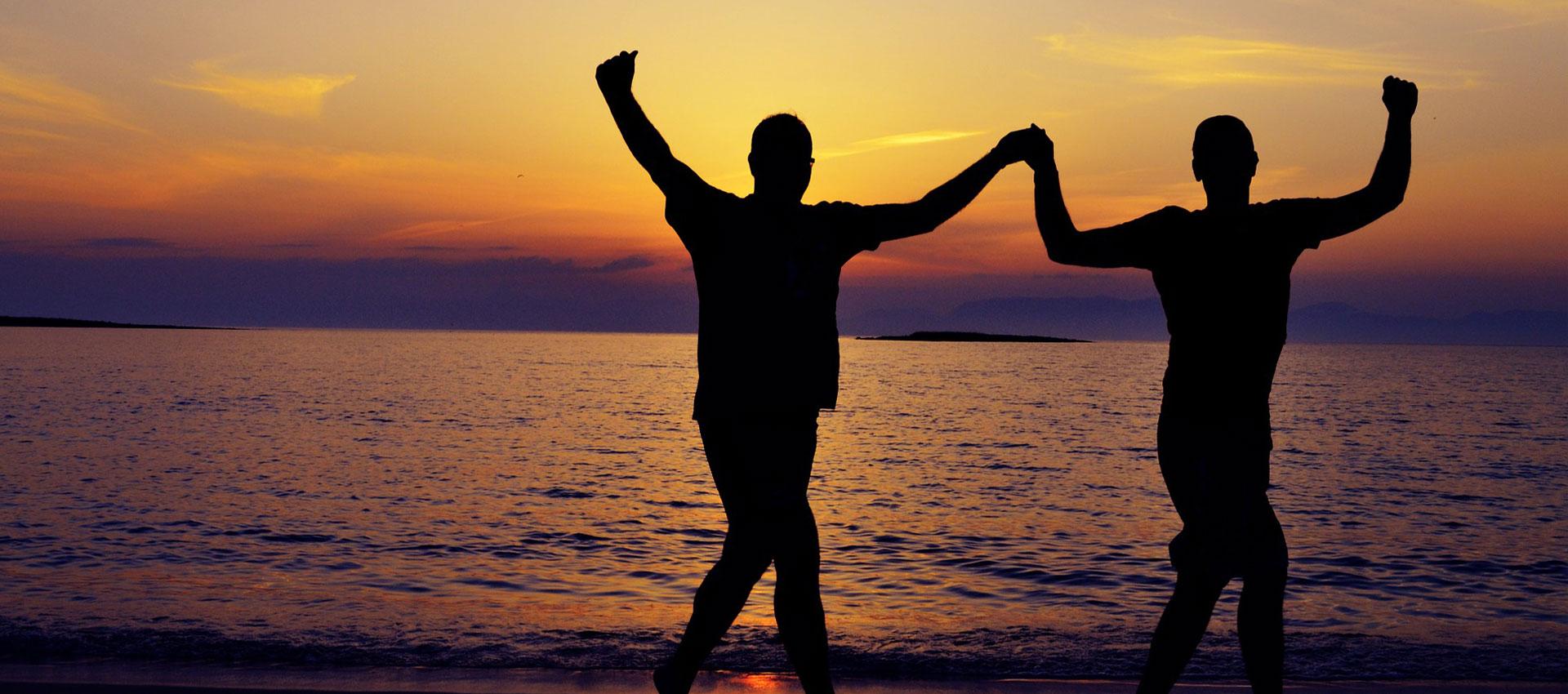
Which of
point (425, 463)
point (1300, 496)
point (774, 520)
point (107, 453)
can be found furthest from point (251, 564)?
point (1300, 496)

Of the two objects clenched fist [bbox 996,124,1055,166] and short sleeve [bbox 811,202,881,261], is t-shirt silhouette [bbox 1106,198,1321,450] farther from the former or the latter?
short sleeve [bbox 811,202,881,261]

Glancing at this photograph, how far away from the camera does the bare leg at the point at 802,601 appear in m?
3.29

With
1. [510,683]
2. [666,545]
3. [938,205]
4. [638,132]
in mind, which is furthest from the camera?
[666,545]

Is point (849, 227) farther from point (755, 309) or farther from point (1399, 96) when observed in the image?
point (1399, 96)

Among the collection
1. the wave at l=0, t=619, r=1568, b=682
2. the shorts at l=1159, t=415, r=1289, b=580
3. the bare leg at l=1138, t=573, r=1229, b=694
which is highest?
the shorts at l=1159, t=415, r=1289, b=580

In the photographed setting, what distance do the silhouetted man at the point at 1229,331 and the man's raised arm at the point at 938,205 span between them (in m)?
0.29

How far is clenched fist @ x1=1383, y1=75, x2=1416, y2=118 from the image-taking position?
335cm

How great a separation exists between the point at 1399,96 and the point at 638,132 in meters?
2.26

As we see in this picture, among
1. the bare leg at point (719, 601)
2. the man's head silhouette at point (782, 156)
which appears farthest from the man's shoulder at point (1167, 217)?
the bare leg at point (719, 601)

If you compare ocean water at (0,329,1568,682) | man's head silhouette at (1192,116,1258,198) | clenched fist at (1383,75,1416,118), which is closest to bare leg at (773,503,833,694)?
man's head silhouette at (1192,116,1258,198)

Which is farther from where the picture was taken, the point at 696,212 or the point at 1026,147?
the point at 1026,147

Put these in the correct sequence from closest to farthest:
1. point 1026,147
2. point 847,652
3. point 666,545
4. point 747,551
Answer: point 747,551, point 1026,147, point 847,652, point 666,545

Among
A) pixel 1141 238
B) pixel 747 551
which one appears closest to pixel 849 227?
pixel 1141 238

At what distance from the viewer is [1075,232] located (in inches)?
134
